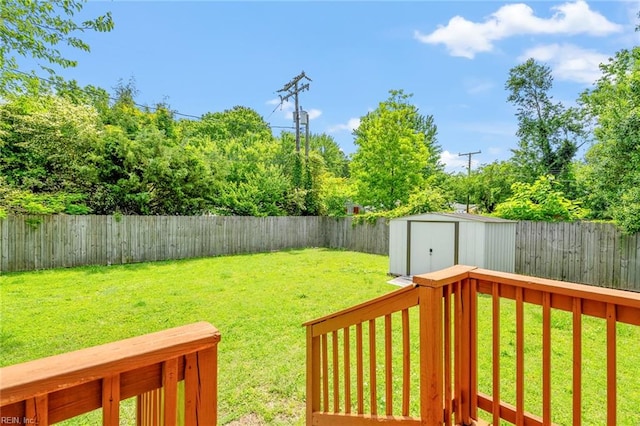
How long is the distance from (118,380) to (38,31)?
4.81m

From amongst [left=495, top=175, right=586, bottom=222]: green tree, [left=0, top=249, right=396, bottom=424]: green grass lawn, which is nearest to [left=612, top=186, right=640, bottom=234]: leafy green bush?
[left=495, top=175, right=586, bottom=222]: green tree

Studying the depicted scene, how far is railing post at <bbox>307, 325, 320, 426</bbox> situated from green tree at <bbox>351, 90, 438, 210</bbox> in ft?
40.9

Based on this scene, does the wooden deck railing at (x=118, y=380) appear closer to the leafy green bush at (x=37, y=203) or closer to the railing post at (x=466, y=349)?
the railing post at (x=466, y=349)

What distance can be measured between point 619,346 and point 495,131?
17852mm

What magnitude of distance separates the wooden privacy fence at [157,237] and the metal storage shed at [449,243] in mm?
3649

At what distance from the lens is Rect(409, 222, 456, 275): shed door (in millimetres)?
7180

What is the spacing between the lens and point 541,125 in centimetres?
1563

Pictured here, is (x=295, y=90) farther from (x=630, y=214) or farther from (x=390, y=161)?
(x=630, y=214)

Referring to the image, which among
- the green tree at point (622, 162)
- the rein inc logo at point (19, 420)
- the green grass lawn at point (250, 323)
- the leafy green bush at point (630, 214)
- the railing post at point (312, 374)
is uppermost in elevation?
the green tree at point (622, 162)

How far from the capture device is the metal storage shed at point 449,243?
6797 millimetres

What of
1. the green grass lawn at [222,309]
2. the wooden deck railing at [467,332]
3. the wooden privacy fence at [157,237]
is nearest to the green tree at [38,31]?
the green grass lawn at [222,309]

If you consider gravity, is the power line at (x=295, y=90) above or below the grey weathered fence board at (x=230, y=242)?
above

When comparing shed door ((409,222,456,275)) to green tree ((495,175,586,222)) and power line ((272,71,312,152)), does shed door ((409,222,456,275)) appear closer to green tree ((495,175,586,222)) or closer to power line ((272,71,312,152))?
green tree ((495,175,586,222))

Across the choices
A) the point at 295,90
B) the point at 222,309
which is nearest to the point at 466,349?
the point at 222,309
